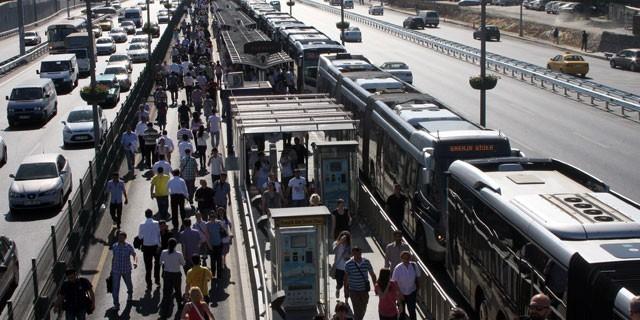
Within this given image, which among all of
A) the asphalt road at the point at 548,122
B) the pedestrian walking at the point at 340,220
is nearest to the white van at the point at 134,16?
the asphalt road at the point at 548,122

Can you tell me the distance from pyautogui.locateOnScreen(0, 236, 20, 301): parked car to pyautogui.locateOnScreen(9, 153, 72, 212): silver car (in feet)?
23.4

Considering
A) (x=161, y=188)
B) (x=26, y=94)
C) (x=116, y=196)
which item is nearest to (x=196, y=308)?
(x=161, y=188)

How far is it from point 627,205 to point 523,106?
33.4 meters

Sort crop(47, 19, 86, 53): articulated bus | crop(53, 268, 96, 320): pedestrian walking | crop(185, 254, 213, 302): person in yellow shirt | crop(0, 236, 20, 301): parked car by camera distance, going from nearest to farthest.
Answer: crop(53, 268, 96, 320): pedestrian walking, crop(185, 254, 213, 302): person in yellow shirt, crop(0, 236, 20, 301): parked car, crop(47, 19, 86, 53): articulated bus

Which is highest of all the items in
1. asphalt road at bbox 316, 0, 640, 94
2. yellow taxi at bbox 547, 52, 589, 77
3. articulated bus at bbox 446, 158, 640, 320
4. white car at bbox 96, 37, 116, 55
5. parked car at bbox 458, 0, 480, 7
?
articulated bus at bbox 446, 158, 640, 320

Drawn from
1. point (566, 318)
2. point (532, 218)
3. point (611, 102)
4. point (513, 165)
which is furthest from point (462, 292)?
point (611, 102)

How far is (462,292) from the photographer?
18.5 metres

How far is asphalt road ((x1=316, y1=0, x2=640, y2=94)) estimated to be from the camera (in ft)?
190

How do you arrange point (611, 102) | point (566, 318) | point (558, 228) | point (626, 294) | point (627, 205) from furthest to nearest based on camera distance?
point (611, 102)
point (627, 205)
point (558, 228)
point (566, 318)
point (626, 294)

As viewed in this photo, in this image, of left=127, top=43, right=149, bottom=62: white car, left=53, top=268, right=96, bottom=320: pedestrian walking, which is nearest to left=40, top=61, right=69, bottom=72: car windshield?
left=127, top=43, right=149, bottom=62: white car

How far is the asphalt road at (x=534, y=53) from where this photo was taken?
190 feet

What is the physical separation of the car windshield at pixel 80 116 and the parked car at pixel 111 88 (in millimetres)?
8976

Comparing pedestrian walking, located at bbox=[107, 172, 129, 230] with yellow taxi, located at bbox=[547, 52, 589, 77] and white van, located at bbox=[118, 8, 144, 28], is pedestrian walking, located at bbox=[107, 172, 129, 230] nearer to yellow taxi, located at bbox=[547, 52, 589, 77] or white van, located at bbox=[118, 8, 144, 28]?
yellow taxi, located at bbox=[547, 52, 589, 77]

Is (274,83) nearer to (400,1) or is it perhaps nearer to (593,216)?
(593,216)
